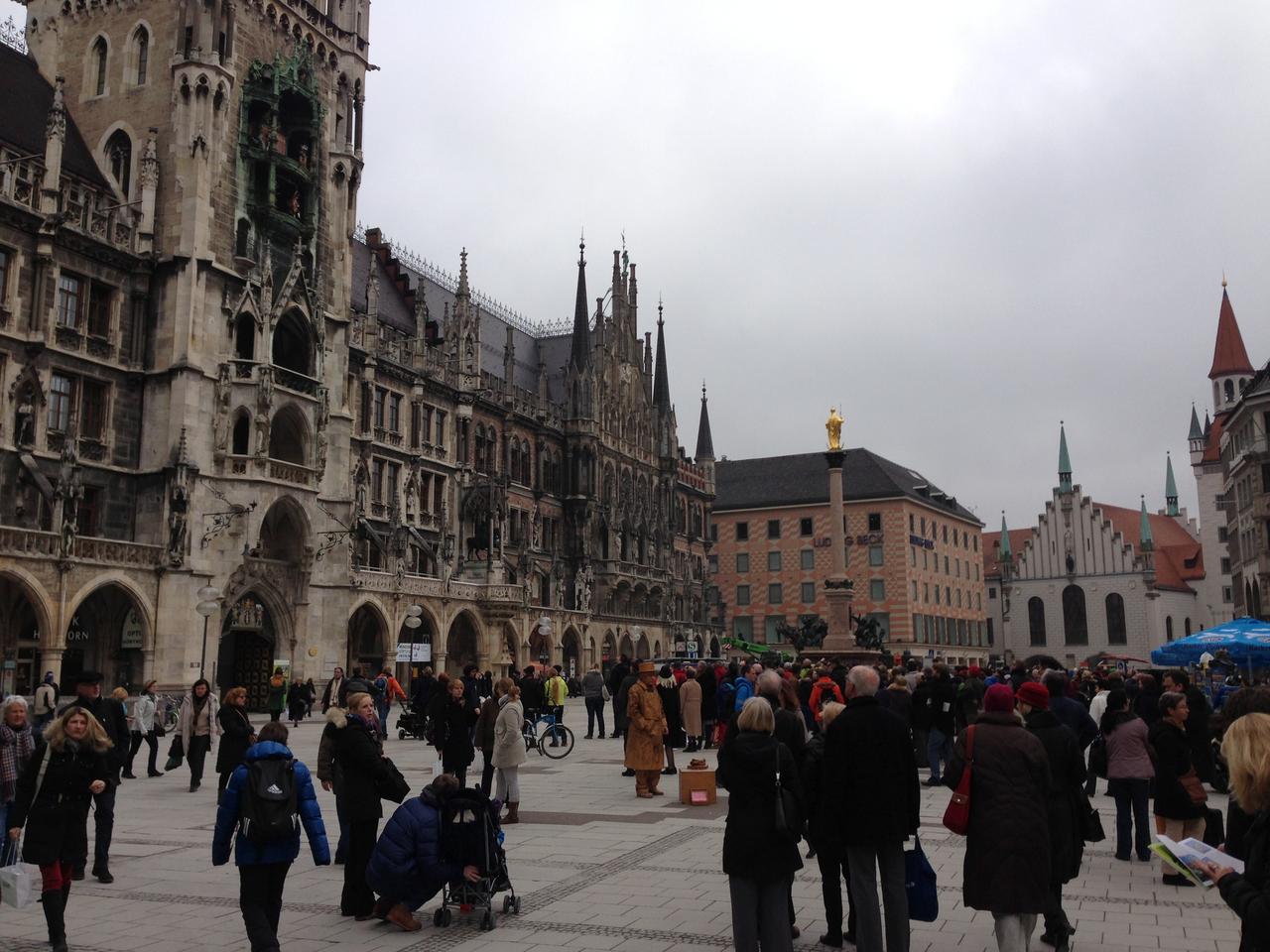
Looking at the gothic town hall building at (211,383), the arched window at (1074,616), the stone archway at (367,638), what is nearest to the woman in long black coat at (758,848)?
the gothic town hall building at (211,383)

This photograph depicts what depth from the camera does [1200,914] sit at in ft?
30.9

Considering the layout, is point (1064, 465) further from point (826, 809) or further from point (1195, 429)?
point (826, 809)

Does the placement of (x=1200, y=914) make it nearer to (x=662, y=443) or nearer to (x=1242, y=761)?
(x=1242, y=761)

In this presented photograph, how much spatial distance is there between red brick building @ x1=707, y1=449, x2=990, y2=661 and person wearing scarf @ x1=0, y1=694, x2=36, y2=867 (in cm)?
7464

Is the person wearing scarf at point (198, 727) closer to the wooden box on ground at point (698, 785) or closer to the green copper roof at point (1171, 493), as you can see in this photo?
the wooden box on ground at point (698, 785)

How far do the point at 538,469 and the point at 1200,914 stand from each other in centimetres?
5116

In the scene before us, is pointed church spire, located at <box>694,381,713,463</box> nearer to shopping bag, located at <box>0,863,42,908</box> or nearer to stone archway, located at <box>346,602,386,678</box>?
stone archway, located at <box>346,602,386,678</box>

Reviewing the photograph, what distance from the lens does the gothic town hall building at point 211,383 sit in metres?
32.2

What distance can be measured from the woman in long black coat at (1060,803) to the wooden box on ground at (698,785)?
23.9 ft

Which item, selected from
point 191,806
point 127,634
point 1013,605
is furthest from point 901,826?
point 1013,605

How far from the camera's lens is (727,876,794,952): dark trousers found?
280 inches

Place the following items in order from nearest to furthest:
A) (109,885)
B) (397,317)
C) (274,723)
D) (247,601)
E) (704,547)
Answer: (274,723)
(109,885)
(247,601)
(397,317)
(704,547)

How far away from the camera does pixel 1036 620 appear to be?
96625 millimetres

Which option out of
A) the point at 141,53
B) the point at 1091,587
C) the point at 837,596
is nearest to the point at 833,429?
the point at 837,596
